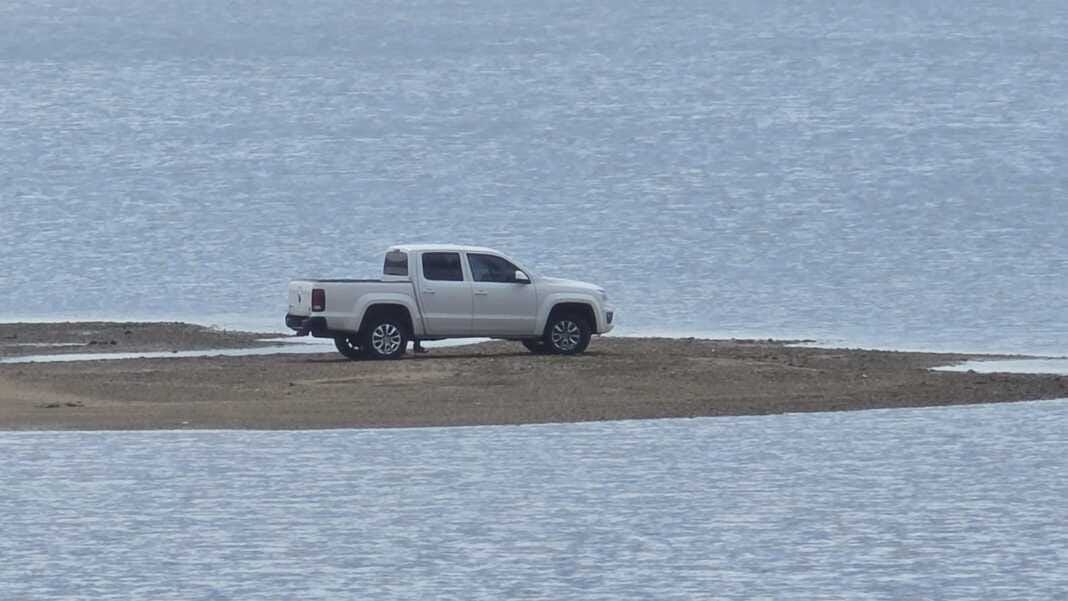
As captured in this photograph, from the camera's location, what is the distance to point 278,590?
19.3m

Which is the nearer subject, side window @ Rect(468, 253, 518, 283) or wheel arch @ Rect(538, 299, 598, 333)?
side window @ Rect(468, 253, 518, 283)

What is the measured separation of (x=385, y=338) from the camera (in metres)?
34.6

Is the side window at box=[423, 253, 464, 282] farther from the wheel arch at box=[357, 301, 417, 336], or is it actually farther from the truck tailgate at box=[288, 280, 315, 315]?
the truck tailgate at box=[288, 280, 315, 315]

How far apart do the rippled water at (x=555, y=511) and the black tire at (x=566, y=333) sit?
5.75 metres

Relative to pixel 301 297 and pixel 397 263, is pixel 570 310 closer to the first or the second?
pixel 397 263

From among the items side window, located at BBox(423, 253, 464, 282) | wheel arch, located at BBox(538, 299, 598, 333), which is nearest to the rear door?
side window, located at BBox(423, 253, 464, 282)

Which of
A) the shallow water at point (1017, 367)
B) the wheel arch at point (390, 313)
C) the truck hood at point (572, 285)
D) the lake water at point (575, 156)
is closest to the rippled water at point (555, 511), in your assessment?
the shallow water at point (1017, 367)

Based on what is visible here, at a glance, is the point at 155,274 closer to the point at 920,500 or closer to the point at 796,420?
the point at 796,420

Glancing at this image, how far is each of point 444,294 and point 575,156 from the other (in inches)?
2435

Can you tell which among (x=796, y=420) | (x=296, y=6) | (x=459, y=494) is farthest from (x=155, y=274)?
(x=296, y=6)

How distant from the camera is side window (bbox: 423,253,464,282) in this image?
34.6 m

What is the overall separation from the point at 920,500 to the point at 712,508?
2.01m

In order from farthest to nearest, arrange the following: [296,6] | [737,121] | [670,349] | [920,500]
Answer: [296,6], [737,121], [670,349], [920,500]

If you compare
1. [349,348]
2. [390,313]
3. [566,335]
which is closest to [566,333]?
[566,335]
